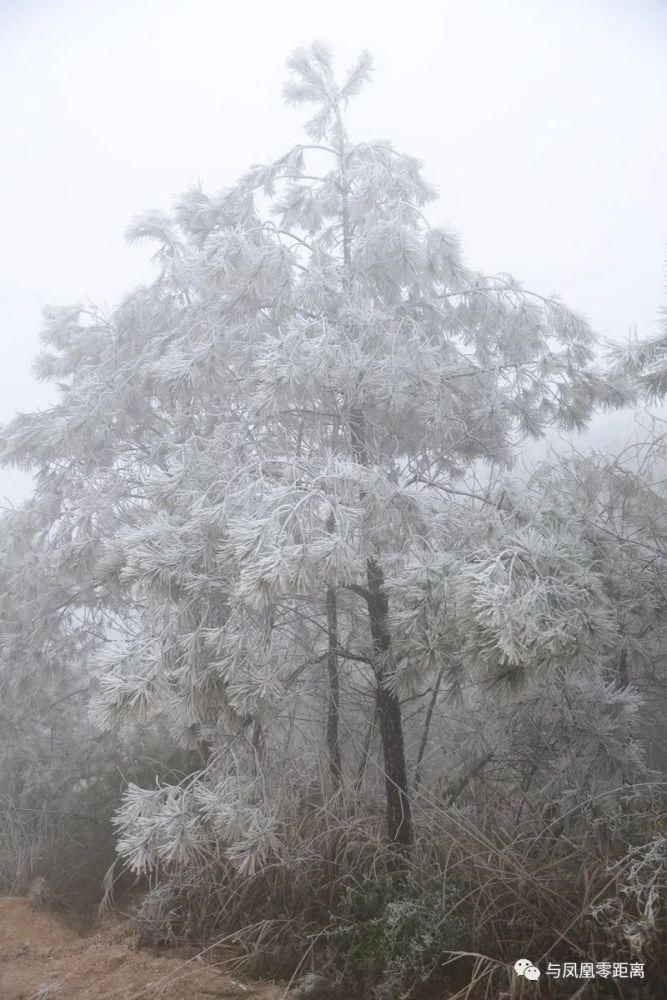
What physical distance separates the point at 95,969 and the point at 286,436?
3901 millimetres

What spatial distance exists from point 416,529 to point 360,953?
8.24 ft

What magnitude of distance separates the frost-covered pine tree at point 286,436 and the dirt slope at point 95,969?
0.83 metres

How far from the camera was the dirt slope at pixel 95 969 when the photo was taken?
3.88 meters

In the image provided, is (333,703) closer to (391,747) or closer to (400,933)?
(391,747)

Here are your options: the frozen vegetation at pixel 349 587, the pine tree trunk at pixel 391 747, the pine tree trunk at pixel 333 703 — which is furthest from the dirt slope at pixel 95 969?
the pine tree trunk at pixel 333 703

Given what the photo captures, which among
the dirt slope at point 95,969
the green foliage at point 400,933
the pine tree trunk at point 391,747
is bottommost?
the dirt slope at point 95,969

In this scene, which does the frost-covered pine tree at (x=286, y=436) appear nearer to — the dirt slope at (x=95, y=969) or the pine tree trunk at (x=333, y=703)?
the pine tree trunk at (x=333, y=703)

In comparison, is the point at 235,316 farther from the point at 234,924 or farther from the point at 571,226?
the point at 571,226

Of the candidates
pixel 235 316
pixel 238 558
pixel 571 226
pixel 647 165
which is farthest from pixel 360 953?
pixel 647 165

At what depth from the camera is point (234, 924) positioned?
452 cm

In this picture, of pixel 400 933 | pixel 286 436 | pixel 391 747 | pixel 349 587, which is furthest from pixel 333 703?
pixel 286 436

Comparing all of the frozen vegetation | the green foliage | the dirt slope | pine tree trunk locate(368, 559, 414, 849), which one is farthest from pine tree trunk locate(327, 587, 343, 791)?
the dirt slope

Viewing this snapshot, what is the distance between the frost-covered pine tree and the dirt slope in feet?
2.73

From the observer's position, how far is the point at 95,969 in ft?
14.5
